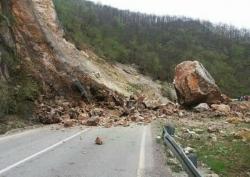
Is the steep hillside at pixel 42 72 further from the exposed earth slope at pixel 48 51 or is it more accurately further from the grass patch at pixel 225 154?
the grass patch at pixel 225 154

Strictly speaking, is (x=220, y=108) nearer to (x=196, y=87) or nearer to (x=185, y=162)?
(x=196, y=87)

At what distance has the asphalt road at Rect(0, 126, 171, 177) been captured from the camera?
1053 centimetres

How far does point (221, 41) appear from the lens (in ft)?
436

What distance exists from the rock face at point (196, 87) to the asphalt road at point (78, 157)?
20132mm

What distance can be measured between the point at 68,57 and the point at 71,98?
4946mm

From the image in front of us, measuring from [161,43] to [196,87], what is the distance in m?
74.5

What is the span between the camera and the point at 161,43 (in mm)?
112688

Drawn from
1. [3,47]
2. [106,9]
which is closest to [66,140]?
[3,47]

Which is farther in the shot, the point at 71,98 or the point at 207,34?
the point at 207,34

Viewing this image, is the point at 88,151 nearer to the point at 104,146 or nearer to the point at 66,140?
the point at 104,146

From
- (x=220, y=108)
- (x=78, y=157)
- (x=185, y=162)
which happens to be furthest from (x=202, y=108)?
(x=185, y=162)

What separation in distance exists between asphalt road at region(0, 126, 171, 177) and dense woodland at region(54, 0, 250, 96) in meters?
44.7

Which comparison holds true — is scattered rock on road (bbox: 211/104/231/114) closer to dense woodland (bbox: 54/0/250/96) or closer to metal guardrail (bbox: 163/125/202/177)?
metal guardrail (bbox: 163/125/202/177)

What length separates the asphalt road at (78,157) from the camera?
1053 cm
